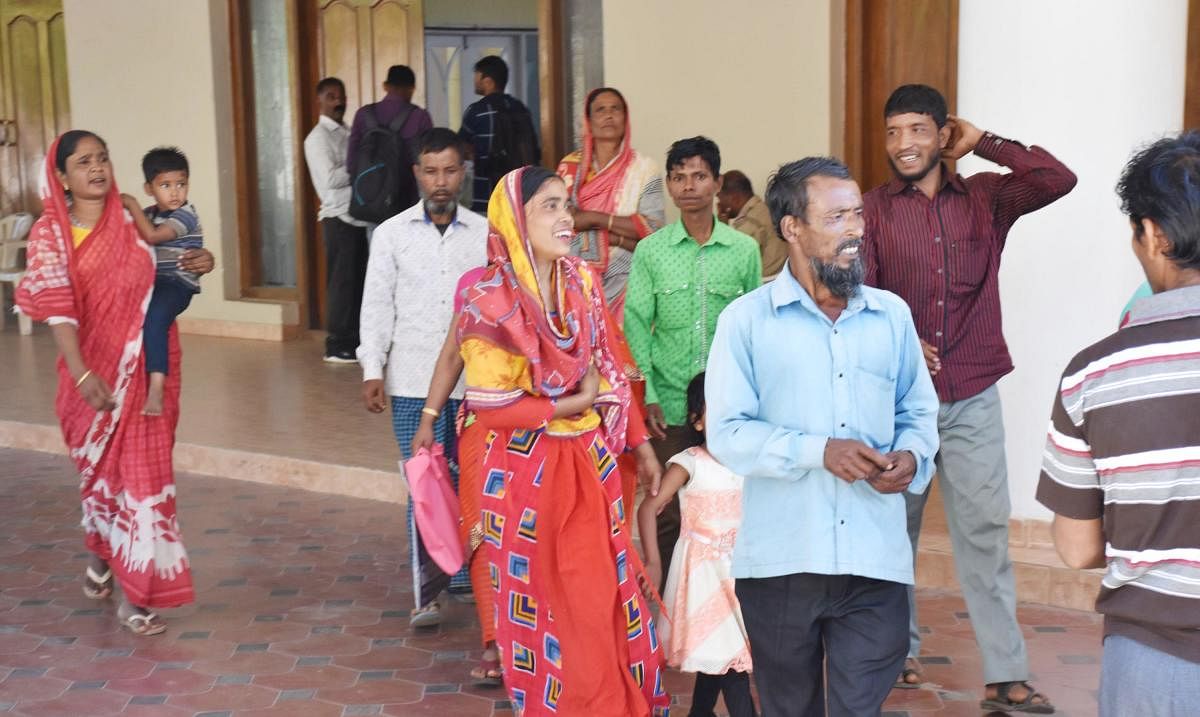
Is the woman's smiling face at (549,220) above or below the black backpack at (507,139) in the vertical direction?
below

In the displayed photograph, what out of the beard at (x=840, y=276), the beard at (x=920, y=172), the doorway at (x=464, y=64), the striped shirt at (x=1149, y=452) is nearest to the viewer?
the striped shirt at (x=1149, y=452)

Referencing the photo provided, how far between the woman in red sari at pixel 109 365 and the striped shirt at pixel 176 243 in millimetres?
65

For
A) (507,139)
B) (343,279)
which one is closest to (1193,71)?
(507,139)

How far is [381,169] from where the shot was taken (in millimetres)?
9602

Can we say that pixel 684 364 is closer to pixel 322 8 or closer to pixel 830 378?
pixel 830 378

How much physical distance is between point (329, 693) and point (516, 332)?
4.95 feet

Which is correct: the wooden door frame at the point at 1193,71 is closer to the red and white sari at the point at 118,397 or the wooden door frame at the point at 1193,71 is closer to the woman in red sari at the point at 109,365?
the woman in red sari at the point at 109,365

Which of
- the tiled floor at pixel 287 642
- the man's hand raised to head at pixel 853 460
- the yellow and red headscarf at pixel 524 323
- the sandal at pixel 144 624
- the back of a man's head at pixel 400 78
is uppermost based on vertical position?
the back of a man's head at pixel 400 78

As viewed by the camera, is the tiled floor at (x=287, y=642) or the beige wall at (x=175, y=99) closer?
the tiled floor at (x=287, y=642)

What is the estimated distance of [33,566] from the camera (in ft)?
21.1

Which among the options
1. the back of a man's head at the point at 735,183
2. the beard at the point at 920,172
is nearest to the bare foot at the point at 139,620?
the beard at the point at 920,172

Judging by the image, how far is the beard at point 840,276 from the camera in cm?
313

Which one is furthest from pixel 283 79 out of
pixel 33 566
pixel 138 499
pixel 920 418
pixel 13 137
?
pixel 920 418

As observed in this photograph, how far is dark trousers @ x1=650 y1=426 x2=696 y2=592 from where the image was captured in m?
4.77
